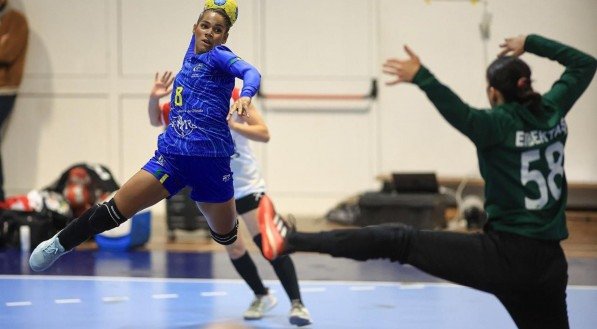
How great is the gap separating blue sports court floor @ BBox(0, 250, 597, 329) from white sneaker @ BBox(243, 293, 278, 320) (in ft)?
0.19

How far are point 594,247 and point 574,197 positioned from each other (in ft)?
6.24

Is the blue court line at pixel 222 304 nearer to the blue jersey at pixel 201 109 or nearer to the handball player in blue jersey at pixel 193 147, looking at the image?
the handball player in blue jersey at pixel 193 147

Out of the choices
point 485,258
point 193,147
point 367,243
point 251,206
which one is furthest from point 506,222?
point 251,206

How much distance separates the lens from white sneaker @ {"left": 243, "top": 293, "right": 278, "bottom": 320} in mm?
6363

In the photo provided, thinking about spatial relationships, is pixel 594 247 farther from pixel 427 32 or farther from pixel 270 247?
pixel 270 247

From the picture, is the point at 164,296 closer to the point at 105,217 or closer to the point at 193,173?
the point at 105,217

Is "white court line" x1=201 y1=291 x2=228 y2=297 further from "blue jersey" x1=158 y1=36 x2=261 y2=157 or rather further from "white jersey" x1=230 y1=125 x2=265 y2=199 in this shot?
"blue jersey" x1=158 y1=36 x2=261 y2=157

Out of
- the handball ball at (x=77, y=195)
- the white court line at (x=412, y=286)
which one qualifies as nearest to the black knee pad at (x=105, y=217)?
the white court line at (x=412, y=286)

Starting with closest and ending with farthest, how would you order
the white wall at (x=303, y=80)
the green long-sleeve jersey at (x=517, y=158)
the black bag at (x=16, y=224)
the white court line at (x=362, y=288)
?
the green long-sleeve jersey at (x=517, y=158) < the white court line at (x=362, y=288) < the black bag at (x=16, y=224) < the white wall at (x=303, y=80)

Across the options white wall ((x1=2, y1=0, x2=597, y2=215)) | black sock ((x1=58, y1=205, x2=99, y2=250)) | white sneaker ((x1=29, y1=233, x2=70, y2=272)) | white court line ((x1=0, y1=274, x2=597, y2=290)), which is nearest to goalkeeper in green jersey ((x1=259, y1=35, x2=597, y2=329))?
black sock ((x1=58, y1=205, x2=99, y2=250))

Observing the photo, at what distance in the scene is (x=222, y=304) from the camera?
6852 mm

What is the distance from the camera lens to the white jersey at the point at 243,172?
625 cm

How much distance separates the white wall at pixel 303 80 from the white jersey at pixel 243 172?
543cm

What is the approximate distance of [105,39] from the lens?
11961 millimetres
